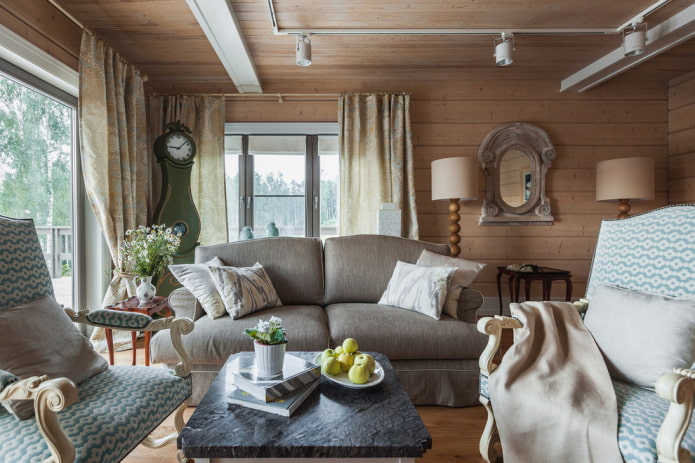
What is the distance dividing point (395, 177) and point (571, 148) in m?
1.84

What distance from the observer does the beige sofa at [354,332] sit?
1.98 metres

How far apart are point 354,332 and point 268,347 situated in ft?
2.72

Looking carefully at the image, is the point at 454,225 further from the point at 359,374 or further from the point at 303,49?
the point at 359,374

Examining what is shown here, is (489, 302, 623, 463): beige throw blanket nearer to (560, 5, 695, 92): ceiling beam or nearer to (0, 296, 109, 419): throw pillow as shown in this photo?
(0, 296, 109, 419): throw pillow

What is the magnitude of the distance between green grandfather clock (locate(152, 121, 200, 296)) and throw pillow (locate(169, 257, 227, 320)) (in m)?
1.11

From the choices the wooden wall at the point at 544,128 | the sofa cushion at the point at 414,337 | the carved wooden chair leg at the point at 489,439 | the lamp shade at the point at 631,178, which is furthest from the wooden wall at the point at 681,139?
the carved wooden chair leg at the point at 489,439

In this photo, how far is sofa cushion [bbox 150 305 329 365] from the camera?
1.94 meters

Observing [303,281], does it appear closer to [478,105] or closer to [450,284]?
[450,284]

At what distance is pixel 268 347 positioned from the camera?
4.14 feet

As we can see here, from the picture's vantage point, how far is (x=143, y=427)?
1171 millimetres

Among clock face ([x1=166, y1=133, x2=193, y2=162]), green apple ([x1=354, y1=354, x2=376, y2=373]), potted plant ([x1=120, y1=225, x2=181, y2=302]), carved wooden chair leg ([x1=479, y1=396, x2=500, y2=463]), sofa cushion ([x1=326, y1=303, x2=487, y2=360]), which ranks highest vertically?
clock face ([x1=166, y1=133, x2=193, y2=162])

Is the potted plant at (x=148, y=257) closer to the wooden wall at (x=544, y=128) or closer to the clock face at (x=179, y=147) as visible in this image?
the clock face at (x=179, y=147)

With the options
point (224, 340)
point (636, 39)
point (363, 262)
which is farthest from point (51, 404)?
point (636, 39)

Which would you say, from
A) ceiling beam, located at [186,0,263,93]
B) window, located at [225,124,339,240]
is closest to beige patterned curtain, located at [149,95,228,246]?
window, located at [225,124,339,240]
